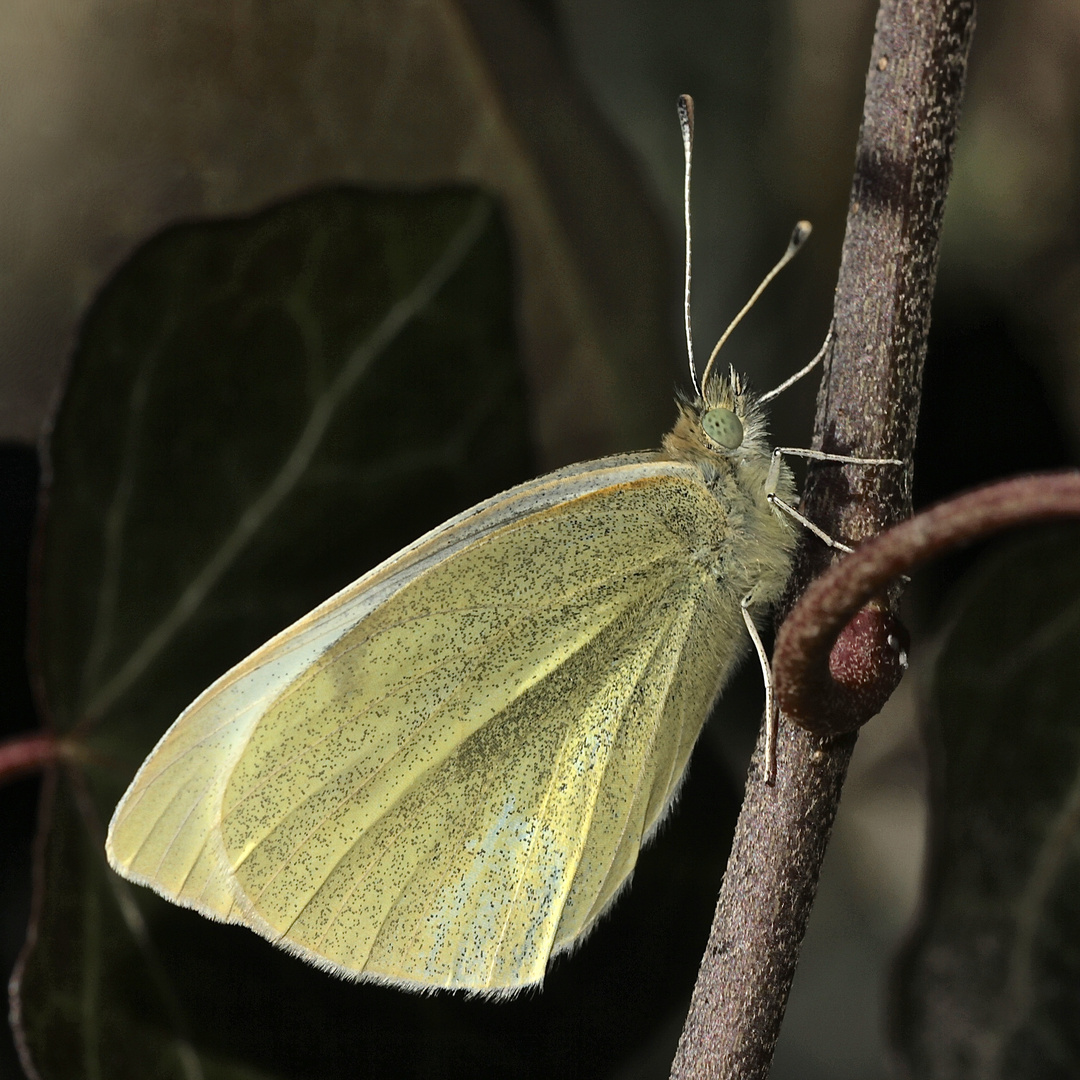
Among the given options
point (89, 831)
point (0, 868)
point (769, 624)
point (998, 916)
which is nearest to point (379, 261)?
point (769, 624)

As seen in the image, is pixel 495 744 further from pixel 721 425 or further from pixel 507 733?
pixel 721 425

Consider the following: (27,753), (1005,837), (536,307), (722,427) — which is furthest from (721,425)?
(27,753)

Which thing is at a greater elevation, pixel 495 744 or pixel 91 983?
pixel 495 744

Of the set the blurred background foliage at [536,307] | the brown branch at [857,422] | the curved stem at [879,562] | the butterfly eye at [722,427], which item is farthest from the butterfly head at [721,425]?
the curved stem at [879,562]

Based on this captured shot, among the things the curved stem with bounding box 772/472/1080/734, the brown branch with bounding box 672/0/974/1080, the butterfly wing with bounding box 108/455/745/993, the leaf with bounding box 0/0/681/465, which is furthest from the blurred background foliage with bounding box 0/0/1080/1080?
the curved stem with bounding box 772/472/1080/734

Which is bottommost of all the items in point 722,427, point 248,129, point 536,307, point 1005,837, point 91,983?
point 91,983

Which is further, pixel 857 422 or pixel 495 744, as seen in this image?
pixel 495 744

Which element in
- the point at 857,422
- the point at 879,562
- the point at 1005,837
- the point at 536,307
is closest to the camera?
the point at 879,562
